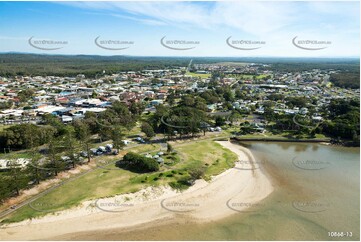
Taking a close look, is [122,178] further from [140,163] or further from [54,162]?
[54,162]

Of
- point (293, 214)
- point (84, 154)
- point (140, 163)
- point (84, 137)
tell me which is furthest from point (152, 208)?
point (84, 137)

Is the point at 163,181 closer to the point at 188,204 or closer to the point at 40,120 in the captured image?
the point at 188,204

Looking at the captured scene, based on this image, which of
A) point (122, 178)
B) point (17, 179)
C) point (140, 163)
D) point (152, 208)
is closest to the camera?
point (152, 208)

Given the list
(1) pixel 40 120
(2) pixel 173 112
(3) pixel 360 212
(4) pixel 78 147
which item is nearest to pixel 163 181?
(4) pixel 78 147

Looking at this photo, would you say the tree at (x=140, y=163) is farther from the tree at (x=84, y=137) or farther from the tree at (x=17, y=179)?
the tree at (x=17, y=179)

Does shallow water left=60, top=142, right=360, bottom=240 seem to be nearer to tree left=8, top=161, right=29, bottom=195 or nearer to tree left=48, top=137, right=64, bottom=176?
tree left=8, top=161, right=29, bottom=195
